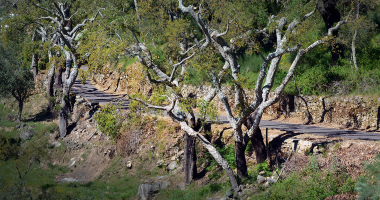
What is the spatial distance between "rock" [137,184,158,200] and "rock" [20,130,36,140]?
50.3 feet

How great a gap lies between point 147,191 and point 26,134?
16163 millimetres

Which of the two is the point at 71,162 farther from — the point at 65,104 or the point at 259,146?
the point at 259,146

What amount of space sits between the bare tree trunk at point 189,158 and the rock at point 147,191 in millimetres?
Result: 1851

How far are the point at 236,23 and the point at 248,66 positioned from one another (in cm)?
986

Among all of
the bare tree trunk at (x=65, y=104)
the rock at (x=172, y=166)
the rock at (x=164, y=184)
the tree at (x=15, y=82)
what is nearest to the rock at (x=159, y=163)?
the rock at (x=172, y=166)

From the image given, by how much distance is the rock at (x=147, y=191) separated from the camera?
15.7 m

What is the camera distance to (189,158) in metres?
16.3

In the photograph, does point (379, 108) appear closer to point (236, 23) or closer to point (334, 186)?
point (334, 186)

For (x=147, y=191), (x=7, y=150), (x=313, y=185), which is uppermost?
(x=7, y=150)

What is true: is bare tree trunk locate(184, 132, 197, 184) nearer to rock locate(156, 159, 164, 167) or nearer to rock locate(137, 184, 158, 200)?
rock locate(137, 184, 158, 200)

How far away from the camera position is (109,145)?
893 inches

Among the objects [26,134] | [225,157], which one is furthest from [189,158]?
[26,134]

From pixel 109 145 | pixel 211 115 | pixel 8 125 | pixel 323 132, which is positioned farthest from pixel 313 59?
pixel 8 125

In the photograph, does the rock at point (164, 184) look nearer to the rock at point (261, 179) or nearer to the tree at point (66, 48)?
the rock at point (261, 179)
